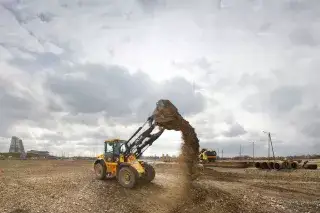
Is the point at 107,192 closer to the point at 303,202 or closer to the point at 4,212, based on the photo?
the point at 4,212

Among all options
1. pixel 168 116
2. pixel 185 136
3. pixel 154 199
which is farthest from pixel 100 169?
pixel 185 136

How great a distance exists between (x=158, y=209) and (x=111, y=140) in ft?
35.0

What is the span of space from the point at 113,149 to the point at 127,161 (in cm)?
193

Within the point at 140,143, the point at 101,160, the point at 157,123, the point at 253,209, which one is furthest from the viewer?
the point at 101,160

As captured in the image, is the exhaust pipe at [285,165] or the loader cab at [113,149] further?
the exhaust pipe at [285,165]

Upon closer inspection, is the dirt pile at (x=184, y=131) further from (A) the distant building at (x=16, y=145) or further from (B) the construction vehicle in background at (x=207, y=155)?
(A) the distant building at (x=16, y=145)

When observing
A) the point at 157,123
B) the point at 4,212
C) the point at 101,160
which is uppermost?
the point at 157,123

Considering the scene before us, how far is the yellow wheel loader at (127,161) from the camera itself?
25.0 meters

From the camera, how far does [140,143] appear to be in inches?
1046

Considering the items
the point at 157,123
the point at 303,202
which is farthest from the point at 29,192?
the point at 303,202

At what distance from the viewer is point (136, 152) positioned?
88.2 ft

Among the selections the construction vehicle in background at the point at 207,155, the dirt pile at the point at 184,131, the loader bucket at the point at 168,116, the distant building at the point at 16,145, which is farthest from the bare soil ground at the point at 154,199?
Answer: the distant building at the point at 16,145

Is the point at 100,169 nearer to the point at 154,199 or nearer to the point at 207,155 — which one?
the point at 154,199

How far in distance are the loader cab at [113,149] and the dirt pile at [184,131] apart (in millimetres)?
6730
